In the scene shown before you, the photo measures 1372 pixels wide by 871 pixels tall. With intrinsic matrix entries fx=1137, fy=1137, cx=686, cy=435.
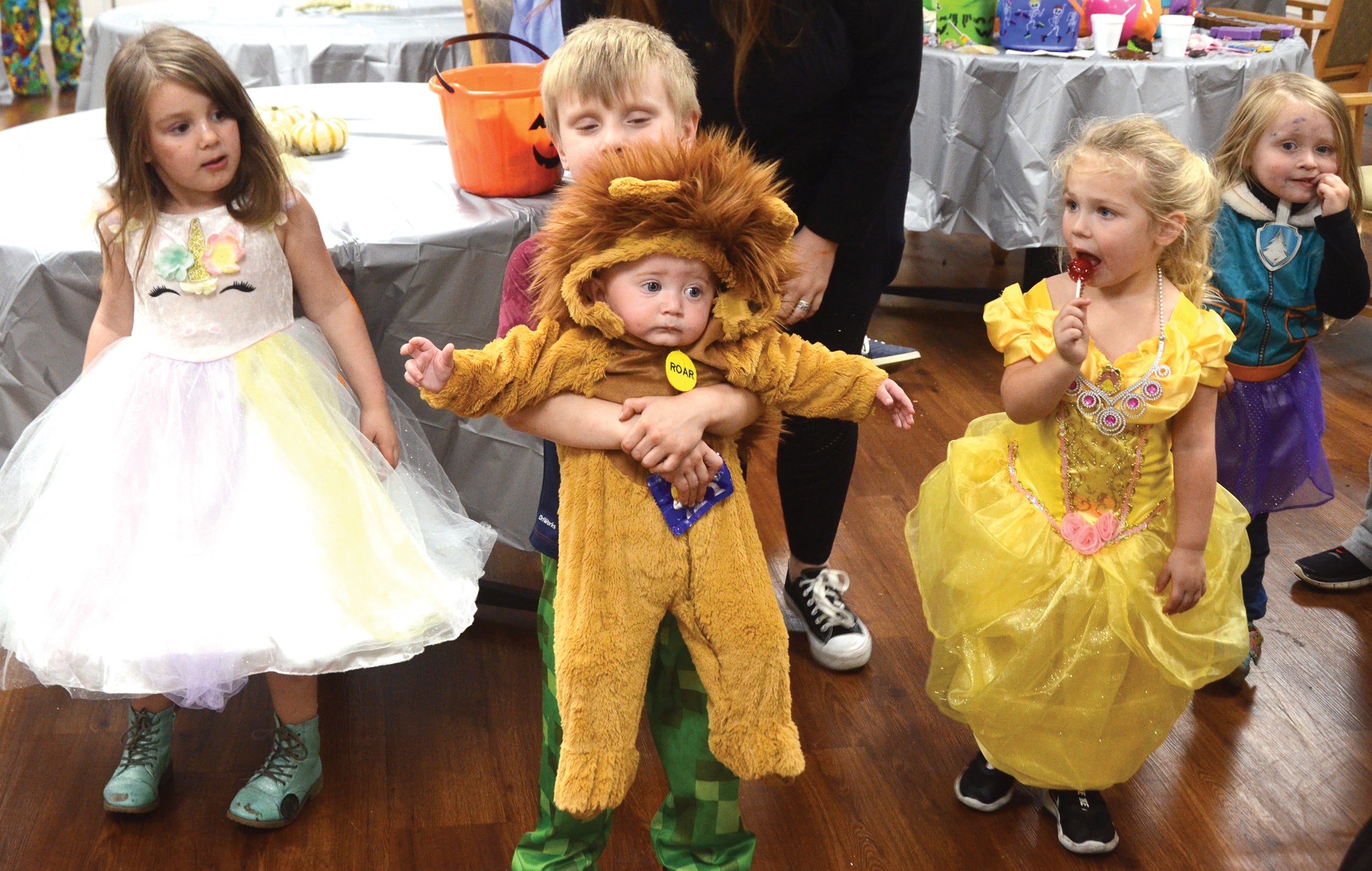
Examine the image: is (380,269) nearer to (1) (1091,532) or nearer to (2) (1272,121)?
(1) (1091,532)

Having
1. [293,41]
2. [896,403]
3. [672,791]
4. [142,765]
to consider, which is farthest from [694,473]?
[293,41]

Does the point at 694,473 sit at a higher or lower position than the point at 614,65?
lower

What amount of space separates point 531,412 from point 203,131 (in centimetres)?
63

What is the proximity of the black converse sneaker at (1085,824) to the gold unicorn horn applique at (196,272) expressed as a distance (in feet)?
4.40

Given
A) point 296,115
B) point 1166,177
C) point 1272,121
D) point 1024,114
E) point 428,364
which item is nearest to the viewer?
point 428,364

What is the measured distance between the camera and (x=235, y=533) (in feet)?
4.66

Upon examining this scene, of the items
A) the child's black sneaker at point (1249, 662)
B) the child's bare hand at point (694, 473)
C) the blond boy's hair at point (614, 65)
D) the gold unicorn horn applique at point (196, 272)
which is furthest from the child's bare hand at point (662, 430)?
the child's black sneaker at point (1249, 662)

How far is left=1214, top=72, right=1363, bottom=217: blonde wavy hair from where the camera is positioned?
1665mm

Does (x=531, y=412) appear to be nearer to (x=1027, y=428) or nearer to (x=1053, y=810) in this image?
(x=1027, y=428)

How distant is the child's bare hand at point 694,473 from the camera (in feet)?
3.50

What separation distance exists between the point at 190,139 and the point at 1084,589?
49.5 inches

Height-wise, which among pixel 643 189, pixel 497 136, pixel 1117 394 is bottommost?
pixel 1117 394

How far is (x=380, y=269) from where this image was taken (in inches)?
64.7

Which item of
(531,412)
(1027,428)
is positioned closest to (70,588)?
(531,412)
